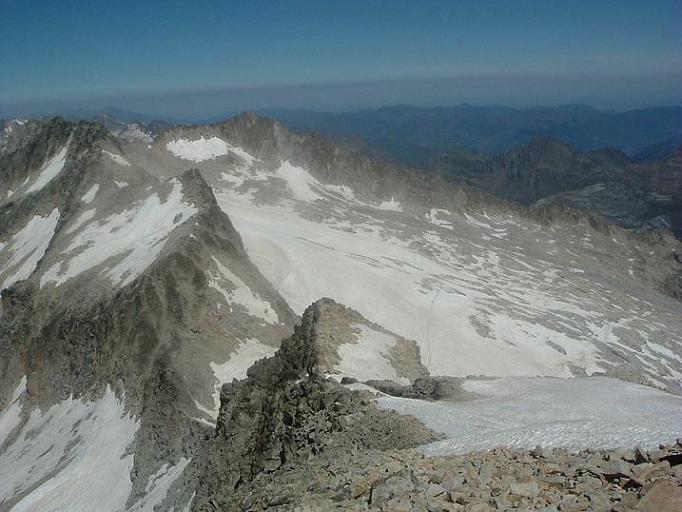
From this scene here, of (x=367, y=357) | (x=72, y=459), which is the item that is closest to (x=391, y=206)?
(x=72, y=459)

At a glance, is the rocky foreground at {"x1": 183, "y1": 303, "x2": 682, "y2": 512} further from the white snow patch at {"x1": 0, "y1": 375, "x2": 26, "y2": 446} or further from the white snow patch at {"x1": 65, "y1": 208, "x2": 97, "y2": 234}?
the white snow patch at {"x1": 65, "y1": 208, "x2": 97, "y2": 234}

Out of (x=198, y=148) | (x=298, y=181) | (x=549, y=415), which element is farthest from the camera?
(x=198, y=148)

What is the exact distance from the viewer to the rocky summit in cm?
1273

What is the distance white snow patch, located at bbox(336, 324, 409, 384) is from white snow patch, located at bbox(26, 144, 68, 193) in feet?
243

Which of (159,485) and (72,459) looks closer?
(159,485)

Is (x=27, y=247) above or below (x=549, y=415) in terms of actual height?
below

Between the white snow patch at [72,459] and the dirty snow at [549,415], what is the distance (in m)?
18.5

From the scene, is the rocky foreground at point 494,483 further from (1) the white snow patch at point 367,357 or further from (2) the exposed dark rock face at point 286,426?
(1) the white snow patch at point 367,357

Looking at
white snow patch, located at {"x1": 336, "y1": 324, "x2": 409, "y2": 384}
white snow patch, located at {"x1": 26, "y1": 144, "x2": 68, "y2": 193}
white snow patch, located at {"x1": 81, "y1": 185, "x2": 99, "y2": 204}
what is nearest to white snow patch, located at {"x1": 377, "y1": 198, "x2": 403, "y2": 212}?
white snow patch, located at {"x1": 26, "y1": 144, "x2": 68, "y2": 193}

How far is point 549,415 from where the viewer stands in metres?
17.3

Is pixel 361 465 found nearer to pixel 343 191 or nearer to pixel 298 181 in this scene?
pixel 298 181

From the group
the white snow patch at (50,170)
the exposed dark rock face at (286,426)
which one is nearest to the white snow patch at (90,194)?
the white snow patch at (50,170)

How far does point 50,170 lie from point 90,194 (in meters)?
31.4

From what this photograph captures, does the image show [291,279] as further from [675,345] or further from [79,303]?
[675,345]
